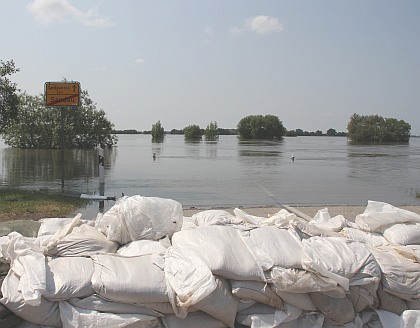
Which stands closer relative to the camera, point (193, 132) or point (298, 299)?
point (298, 299)

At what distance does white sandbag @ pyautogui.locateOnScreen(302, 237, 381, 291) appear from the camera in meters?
3.12

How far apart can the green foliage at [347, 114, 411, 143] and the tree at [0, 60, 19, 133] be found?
341ft

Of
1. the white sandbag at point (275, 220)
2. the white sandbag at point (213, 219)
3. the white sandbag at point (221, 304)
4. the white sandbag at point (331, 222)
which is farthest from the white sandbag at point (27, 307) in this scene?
the white sandbag at point (331, 222)

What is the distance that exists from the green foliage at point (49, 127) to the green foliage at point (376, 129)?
270 feet

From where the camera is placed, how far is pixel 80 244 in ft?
11.3

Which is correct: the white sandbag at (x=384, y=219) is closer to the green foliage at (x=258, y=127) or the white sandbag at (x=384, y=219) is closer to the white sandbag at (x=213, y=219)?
the white sandbag at (x=213, y=219)

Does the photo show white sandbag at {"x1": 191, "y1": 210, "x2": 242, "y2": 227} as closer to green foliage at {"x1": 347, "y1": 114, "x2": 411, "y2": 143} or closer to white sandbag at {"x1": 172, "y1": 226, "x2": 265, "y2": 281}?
white sandbag at {"x1": 172, "y1": 226, "x2": 265, "y2": 281}

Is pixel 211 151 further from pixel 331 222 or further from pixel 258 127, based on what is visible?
pixel 258 127

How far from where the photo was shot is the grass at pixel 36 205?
7539mm

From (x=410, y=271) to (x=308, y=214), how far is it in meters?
5.19

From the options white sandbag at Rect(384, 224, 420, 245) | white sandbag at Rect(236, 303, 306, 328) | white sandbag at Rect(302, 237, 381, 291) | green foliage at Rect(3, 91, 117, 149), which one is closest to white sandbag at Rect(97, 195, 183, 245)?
white sandbag at Rect(236, 303, 306, 328)

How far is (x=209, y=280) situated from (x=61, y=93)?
9.72 m

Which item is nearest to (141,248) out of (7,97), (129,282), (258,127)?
(129,282)

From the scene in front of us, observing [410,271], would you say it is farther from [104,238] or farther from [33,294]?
[33,294]
